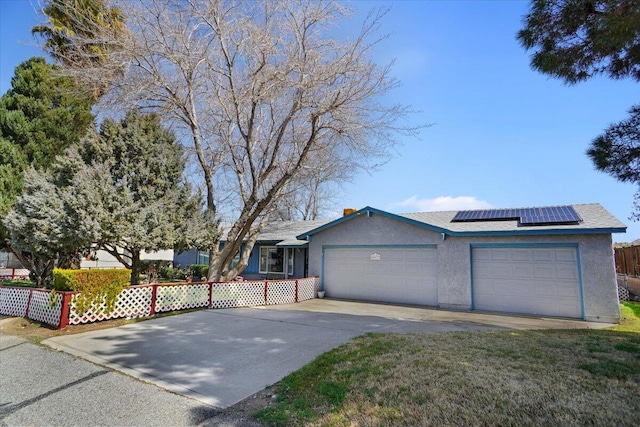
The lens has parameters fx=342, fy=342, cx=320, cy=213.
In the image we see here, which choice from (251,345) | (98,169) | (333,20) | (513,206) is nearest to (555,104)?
(513,206)

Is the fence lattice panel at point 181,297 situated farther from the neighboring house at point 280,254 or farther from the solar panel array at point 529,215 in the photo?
the solar panel array at point 529,215

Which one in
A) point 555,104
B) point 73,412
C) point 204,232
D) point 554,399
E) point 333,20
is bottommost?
point 73,412

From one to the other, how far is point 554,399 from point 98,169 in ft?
40.5

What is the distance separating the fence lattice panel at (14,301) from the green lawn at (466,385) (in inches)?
377

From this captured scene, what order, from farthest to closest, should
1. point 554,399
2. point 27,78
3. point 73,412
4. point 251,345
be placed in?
point 27,78
point 251,345
point 73,412
point 554,399

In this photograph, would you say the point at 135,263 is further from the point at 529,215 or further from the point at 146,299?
the point at 529,215

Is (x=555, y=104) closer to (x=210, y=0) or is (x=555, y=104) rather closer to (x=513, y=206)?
(x=513, y=206)

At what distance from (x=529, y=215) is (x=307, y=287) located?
927 centimetres

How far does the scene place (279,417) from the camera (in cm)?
408

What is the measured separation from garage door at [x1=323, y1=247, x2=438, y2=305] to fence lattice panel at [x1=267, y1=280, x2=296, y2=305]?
2.31 meters

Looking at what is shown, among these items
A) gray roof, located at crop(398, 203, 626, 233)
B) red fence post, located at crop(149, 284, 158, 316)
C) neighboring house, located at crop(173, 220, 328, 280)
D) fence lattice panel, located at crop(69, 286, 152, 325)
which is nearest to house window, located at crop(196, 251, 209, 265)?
neighboring house, located at crop(173, 220, 328, 280)

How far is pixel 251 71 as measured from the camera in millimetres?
12500

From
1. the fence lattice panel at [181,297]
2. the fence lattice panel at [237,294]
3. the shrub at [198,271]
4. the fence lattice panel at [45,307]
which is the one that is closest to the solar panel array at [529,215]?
the fence lattice panel at [237,294]

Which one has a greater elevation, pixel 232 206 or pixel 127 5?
pixel 127 5
